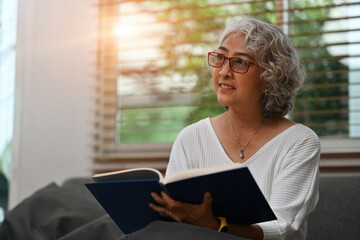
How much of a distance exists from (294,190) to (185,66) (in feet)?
4.70

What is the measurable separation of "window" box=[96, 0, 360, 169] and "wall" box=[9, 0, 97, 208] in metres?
0.12

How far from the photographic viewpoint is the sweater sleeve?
1713 millimetres

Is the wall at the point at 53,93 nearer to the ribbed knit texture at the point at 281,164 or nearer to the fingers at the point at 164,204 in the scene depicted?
the ribbed knit texture at the point at 281,164

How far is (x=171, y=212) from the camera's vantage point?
1.59m

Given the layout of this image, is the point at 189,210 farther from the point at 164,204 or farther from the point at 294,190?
the point at 294,190

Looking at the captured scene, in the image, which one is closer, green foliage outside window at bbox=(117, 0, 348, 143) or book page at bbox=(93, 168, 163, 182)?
book page at bbox=(93, 168, 163, 182)

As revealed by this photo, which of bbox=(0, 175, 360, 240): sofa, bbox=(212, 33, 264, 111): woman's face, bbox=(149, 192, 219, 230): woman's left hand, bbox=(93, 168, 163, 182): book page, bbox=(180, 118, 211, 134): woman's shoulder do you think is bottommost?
bbox=(0, 175, 360, 240): sofa

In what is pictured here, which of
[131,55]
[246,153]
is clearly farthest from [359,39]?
[131,55]

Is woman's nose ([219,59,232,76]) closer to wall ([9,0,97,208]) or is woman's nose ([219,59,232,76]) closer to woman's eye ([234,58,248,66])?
woman's eye ([234,58,248,66])

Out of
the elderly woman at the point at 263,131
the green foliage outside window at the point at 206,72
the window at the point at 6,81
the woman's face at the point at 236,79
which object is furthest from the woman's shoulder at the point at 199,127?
the window at the point at 6,81

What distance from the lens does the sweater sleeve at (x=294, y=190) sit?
1.71 meters

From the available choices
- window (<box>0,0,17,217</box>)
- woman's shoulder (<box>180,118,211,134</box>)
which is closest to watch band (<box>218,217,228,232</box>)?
woman's shoulder (<box>180,118,211,134</box>)

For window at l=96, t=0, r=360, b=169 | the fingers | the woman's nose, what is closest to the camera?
the fingers

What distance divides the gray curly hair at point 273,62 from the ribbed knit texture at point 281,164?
13cm
